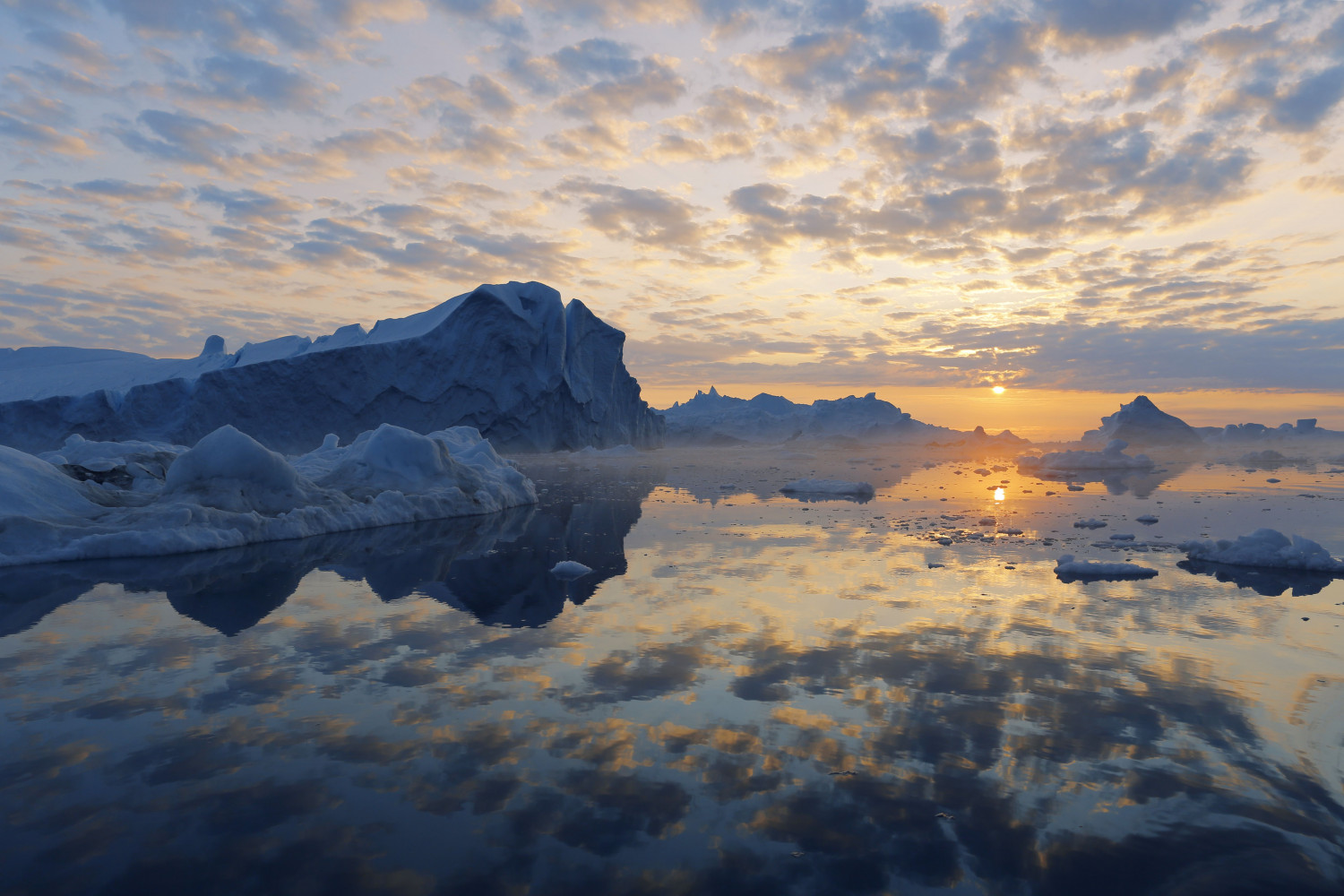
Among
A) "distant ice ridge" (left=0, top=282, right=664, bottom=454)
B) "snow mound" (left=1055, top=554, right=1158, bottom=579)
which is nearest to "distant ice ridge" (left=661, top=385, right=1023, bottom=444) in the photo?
"distant ice ridge" (left=0, top=282, right=664, bottom=454)

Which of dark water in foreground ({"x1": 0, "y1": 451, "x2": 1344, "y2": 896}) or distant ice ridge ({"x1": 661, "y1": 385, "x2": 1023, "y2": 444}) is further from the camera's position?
distant ice ridge ({"x1": 661, "y1": 385, "x2": 1023, "y2": 444})

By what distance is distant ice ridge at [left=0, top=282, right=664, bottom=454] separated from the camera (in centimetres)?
3691

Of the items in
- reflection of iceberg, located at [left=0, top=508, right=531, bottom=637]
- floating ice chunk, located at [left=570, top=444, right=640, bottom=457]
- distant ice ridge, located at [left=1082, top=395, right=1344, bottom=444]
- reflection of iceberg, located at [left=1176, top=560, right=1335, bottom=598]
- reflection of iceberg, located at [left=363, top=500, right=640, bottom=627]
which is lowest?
reflection of iceberg, located at [left=363, top=500, right=640, bottom=627]

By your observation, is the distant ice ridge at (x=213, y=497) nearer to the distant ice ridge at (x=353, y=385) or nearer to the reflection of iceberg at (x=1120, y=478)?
the reflection of iceberg at (x=1120, y=478)

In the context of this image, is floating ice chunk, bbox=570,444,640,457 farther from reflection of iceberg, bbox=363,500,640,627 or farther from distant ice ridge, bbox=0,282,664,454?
reflection of iceberg, bbox=363,500,640,627

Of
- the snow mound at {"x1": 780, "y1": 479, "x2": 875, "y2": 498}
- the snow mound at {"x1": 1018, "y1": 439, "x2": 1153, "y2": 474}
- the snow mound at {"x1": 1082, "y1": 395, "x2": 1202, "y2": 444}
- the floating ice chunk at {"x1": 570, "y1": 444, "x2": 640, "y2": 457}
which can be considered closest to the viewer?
the snow mound at {"x1": 780, "y1": 479, "x2": 875, "y2": 498}

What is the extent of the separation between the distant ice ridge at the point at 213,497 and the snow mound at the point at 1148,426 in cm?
6015

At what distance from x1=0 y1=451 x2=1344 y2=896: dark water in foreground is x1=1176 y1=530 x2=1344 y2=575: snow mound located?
3.32ft

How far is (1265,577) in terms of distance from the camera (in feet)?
31.2

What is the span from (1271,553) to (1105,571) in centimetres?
295

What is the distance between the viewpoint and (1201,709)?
4.85 meters

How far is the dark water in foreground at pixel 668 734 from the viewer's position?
309 centimetres

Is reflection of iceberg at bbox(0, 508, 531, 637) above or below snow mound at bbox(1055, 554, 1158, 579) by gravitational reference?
below

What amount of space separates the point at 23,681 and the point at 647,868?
17.3ft
